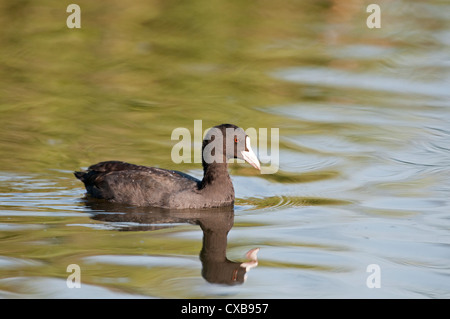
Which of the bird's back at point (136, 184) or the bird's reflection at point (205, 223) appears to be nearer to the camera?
the bird's reflection at point (205, 223)

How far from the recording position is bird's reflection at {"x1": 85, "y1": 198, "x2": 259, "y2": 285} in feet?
22.3

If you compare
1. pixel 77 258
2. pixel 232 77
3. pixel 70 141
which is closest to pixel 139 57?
pixel 232 77

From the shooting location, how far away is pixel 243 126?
434 inches

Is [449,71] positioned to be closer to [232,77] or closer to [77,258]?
[232,77]

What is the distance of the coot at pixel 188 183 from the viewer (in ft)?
28.2

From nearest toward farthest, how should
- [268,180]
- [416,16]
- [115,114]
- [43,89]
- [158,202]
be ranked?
1. [158,202]
2. [268,180]
3. [115,114]
4. [43,89]
5. [416,16]

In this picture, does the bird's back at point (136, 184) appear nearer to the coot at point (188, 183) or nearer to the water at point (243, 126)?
the coot at point (188, 183)

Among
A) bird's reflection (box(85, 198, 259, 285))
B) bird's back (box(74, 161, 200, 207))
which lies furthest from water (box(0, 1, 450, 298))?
bird's back (box(74, 161, 200, 207))

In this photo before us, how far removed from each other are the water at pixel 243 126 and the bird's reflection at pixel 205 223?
0.02 meters

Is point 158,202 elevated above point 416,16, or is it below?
below

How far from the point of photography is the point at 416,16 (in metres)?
16.5

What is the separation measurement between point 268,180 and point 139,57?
514cm

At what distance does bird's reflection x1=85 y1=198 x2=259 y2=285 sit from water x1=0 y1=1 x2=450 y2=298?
2cm

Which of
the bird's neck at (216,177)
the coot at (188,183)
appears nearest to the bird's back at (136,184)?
the coot at (188,183)
